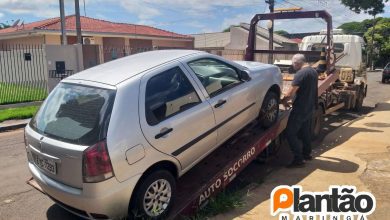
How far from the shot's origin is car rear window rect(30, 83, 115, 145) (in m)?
3.53

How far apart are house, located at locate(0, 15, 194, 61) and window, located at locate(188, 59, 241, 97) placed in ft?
50.3

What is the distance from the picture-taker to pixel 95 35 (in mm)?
25562

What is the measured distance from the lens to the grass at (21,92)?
550 inches

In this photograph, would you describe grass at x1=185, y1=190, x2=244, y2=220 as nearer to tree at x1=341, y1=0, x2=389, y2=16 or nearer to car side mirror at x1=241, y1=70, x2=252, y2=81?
car side mirror at x1=241, y1=70, x2=252, y2=81

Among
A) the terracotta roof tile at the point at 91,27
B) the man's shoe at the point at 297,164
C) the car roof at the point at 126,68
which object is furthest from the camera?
the terracotta roof tile at the point at 91,27

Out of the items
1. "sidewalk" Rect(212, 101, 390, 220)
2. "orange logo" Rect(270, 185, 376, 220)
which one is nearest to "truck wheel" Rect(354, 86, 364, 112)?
"sidewalk" Rect(212, 101, 390, 220)

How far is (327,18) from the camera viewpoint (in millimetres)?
8477

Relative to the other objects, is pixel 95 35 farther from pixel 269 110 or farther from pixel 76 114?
pixel 76 114

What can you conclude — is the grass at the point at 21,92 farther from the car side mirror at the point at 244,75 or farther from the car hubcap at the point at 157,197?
the car hubcap at the point at 157,197

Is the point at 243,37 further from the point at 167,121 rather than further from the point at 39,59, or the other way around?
the point at 167,121

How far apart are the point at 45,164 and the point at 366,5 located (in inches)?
987

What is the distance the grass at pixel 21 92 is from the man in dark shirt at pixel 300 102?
1121 cm

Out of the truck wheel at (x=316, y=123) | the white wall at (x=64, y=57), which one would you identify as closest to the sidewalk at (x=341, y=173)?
the truck wheel at (x=316, y=123)

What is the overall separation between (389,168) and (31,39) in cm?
2403
